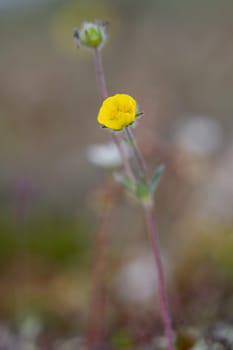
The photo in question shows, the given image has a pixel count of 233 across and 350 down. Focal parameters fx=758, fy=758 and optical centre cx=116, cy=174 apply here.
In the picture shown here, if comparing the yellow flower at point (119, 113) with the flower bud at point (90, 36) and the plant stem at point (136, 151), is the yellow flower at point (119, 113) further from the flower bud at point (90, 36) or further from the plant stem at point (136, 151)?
the flower bud at point (90, 36)

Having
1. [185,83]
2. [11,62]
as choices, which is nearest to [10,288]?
[185,83]

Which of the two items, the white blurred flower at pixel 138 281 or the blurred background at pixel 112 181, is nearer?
the blurred background at pixel 112 181

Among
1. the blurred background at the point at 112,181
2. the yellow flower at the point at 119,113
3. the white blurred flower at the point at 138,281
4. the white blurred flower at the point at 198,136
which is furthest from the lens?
the white blurred flower at the point at 198,136

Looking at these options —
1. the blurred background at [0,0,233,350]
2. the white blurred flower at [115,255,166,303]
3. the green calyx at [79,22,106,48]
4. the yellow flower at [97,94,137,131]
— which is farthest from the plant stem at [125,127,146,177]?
the white blurred flower at [115,255,166,303]

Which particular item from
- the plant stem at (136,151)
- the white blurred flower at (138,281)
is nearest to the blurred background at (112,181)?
the white blurred flower at (138,281)

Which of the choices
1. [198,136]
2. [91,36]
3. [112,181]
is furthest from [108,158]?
[198,136]

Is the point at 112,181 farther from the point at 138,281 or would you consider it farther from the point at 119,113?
the point at 119,113
